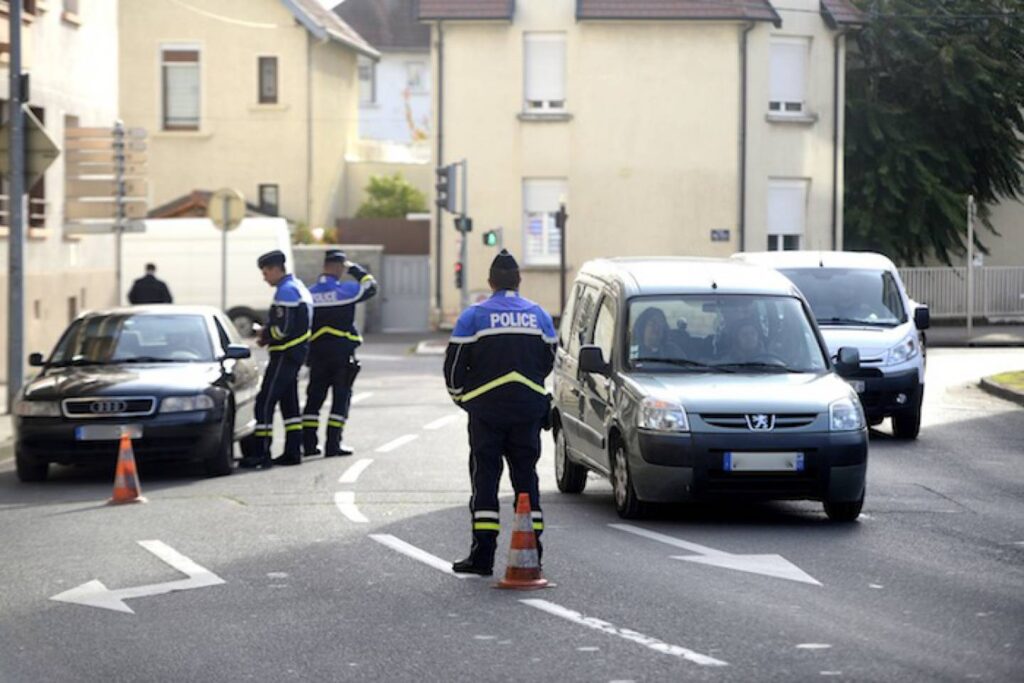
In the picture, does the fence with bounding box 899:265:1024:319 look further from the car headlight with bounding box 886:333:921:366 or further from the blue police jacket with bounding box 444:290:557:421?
the blue police jacket with bounding box 444:290:557:421

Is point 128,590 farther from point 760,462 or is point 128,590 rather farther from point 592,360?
point 760,462

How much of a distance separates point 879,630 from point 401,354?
31.9 meters

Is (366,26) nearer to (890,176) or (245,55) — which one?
(245,55)

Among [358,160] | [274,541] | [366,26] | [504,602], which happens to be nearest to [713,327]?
[274,541]

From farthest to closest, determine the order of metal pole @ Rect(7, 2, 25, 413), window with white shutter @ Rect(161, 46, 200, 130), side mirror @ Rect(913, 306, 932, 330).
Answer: window with white shutter @ Rect(161, 46, 200, 130), metal pole @ Rect(7, 2, 25, 413), side mirror @ Rect(913, 306, 932, 330)

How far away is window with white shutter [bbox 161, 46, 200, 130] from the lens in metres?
53.7

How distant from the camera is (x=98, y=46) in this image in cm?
3744

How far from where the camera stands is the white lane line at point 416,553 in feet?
36.4

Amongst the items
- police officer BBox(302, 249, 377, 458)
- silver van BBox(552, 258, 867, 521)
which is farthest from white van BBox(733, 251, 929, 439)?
police officer BBox(302, 249, 377, 458)

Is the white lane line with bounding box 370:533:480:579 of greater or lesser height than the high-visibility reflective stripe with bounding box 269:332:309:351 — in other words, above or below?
below

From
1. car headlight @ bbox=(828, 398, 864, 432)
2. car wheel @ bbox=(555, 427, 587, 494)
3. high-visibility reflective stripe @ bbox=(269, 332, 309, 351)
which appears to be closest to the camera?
car headlight @ bbox=(828, 398, 864, 432)

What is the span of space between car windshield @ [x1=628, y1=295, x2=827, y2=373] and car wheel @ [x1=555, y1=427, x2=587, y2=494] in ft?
4.89

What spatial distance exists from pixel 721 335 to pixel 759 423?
1.44 m

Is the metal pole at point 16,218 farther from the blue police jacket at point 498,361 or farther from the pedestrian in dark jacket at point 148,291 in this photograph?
the blue police jacket at point 498,361
